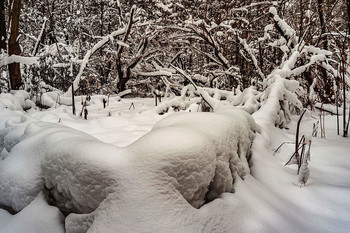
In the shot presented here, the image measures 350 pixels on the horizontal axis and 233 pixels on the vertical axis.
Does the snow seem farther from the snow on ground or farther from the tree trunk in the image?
the tree trunk

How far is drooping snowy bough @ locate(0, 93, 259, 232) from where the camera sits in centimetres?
111

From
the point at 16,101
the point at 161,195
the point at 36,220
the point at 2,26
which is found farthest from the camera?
the point at 2,26

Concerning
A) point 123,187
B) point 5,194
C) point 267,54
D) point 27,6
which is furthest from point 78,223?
point 27,6

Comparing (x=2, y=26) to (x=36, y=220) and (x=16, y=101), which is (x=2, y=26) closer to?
(x=16, y=101)

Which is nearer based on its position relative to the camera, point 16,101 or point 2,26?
point 16,101

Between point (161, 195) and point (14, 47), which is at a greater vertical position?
point (14, 47)

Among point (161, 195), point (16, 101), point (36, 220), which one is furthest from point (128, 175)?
point (16, 101)

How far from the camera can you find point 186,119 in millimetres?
1721

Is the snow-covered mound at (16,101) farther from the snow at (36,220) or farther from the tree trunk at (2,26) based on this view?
the snow at (36,220)

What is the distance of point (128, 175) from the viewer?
1164 mm

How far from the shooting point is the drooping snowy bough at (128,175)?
1107 mm

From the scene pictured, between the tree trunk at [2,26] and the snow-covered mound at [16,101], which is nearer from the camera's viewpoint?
the snow-covered mound at [16,101]

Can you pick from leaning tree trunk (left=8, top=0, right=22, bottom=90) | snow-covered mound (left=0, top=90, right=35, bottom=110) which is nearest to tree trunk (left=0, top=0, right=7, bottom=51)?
leaning tree trunk (left=8, top=0, right=22, bottom=90)

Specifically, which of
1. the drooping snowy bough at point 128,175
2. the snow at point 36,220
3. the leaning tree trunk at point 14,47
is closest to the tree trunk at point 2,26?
the leaning tree trunk at point 14,47
